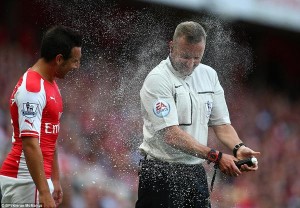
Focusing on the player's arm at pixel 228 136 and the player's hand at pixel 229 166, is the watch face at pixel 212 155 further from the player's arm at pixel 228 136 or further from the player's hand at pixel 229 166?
the player's arm at pixel 228 136

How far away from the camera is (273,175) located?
1347cm

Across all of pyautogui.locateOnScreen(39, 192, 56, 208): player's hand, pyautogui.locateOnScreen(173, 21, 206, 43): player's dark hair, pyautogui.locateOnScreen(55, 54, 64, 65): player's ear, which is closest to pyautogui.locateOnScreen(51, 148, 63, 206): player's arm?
pyautogui.locateOnScreen(39, 192, 56, 208): player's hand

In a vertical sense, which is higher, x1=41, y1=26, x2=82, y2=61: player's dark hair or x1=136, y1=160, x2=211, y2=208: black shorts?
x1=41, y1=26, x2=82, y2=61: player's dark hair

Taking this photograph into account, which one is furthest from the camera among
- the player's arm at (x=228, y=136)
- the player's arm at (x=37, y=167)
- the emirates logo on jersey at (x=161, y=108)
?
the player's arm at (x=228, y=136)

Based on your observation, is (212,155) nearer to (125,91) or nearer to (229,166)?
(229,166)

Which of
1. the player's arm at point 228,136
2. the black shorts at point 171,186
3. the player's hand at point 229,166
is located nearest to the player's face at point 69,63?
the black shorts at point 171,186

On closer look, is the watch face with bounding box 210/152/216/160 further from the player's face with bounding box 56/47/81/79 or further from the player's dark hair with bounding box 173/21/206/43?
the player's face with bounding box 56/47/81/79

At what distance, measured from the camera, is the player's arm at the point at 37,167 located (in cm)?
521

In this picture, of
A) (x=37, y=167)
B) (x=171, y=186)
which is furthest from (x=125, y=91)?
(x=37, y=167)

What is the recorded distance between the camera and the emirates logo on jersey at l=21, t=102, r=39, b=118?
527cm

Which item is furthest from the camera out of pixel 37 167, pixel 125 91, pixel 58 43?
pixel 125 91

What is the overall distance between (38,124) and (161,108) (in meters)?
1.14

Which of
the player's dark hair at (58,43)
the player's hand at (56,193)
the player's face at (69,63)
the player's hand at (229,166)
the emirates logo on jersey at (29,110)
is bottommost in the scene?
the player's hand at (56,193)

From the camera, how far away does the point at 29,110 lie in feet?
17.3
